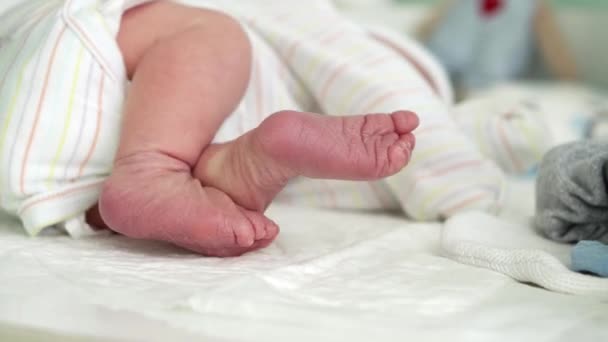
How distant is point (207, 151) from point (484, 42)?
4.71 ft

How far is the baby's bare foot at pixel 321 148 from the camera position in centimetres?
73

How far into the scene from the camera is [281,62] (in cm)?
110

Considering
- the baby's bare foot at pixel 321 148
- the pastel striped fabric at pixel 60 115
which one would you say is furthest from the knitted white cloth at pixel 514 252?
the pastel striped fabric at pixel 60 115

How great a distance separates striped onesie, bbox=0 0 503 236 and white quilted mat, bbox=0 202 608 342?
8 cm

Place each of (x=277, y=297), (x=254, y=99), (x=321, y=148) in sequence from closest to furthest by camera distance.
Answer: (x=277, y=297), (x=321, y=148), (x=254, y=99)

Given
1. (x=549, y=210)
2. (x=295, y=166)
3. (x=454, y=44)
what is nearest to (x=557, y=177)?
(x=549, y=210)

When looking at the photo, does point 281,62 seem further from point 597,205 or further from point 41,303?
point 41,303

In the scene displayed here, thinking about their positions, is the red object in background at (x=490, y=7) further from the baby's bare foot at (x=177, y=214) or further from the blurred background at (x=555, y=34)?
the baby's bare foot at (x=177, y=214)

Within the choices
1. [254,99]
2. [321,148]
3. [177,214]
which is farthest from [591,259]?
[254,99]

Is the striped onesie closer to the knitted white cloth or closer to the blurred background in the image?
the knitted white cloth

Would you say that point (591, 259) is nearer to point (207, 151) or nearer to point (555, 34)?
point (207, 151)

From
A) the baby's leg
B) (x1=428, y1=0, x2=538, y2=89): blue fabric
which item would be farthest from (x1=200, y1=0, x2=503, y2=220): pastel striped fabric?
(x1=428, y1=0, x2=538, y2=89): blue fabric

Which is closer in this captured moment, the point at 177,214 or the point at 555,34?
the point at 177,214

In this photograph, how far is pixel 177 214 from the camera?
29.4 inches
